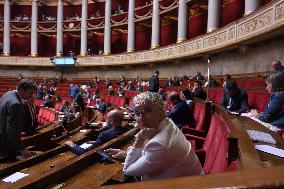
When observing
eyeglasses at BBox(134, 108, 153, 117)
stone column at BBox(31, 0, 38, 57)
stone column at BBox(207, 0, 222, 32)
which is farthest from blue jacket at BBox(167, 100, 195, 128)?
stone column at BBox(31, 0, 38, 57)

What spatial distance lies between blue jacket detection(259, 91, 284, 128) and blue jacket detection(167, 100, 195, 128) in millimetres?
1113

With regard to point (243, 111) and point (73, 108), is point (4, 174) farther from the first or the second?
point (73, 108)

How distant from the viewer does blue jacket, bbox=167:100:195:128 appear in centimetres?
421

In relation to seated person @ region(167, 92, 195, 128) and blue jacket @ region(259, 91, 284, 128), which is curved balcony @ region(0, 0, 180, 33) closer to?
seated person @ region(167, 92, 195, 128)

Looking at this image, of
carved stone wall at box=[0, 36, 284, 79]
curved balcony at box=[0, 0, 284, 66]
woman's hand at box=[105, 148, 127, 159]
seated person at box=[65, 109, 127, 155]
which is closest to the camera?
woman's hand at box=[105, 148, 127, 159]

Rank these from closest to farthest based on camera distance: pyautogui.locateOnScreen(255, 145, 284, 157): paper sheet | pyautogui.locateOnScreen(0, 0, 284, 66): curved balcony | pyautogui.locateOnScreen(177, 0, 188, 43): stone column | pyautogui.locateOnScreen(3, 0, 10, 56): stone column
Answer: pyautogui.locateOnScreen(255, 145, 284, 157): paper sheet
pyautogui.locateOnScreen(0, 0, 284, 66): curved balcony
pyautogui.locateOnScreen(177, 0, 188, 43): stone column
pyautogui.locateOnScreen(3, 0, 10, 56): stone column

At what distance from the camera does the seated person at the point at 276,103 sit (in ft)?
10.5

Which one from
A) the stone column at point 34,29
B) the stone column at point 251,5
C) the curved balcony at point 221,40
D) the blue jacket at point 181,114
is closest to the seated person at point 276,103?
the blue jacket at point 181,114

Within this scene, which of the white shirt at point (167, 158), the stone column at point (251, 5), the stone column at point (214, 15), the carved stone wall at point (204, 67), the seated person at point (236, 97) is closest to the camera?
the white shirt at point (167, 158)

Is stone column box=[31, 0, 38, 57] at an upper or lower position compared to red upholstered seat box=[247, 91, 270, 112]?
upper

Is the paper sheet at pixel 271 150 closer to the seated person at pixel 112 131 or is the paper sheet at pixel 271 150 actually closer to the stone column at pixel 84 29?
the seated person at pixel 112 131

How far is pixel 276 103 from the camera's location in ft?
10.6

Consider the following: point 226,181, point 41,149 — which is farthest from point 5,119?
point 226,181

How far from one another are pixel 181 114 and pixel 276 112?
4.20 feet
